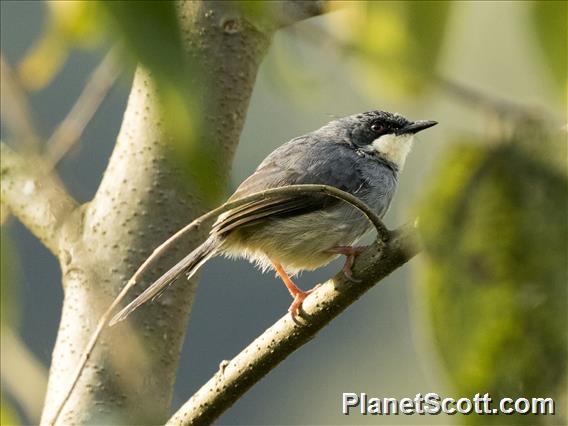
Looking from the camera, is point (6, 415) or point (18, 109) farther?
point (6, 415)

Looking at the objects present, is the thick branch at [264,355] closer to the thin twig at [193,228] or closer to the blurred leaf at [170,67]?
the thin twig at [193,228]

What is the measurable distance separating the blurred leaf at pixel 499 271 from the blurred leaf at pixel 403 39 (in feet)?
1.02

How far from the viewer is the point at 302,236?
196 inches

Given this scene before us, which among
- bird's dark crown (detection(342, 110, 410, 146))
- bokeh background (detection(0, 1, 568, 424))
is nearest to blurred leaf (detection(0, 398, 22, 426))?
bokeh background (detection(0, 1, 568, 424))

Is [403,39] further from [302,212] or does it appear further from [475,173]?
[302,212]

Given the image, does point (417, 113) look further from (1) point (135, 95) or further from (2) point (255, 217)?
(2) point (255, 217)

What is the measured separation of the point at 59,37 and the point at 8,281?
0.65 meters

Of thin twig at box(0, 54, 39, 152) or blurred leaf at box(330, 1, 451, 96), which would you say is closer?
blurred leaf at box(330, 1, 451, 96)

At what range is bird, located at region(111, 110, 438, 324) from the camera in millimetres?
4832

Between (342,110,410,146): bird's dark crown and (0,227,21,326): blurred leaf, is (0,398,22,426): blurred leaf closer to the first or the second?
(0,227,21,326): blurred leaf

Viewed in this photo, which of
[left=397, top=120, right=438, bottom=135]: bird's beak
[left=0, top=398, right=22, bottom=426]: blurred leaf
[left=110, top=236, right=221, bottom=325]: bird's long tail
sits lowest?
[left=0, top=398, right=22, bottom=426]: blurred leaf

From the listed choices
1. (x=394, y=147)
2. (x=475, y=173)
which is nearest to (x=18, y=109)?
A: (x=475, y=173)

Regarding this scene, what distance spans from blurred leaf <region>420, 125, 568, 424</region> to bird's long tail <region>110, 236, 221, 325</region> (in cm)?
289

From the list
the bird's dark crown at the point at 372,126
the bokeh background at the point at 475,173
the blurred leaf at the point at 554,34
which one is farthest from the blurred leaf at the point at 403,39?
the bird's dark crown at the point at 372,126
